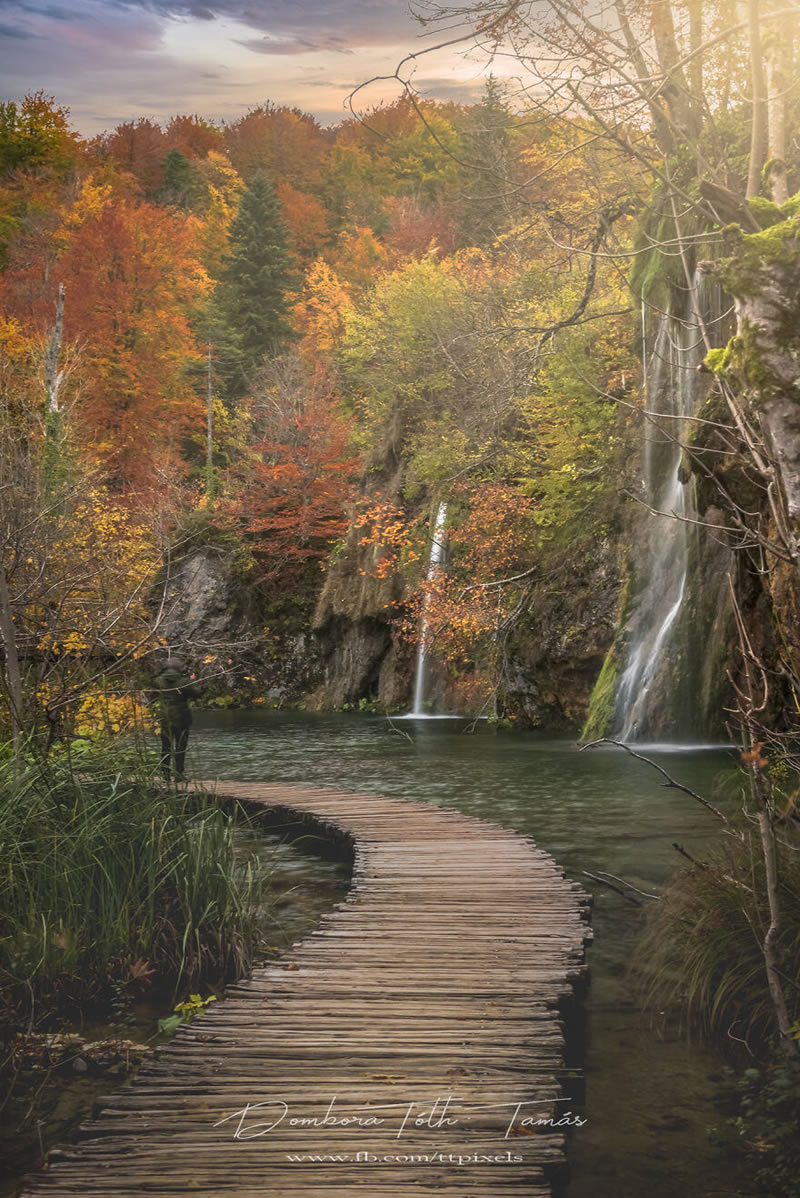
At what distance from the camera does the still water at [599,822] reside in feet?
12.7

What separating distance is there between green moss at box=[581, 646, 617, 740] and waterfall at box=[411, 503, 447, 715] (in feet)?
15.7

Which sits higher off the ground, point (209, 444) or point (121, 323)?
point (121, 323)

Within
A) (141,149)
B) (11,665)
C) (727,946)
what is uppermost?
(141,149)

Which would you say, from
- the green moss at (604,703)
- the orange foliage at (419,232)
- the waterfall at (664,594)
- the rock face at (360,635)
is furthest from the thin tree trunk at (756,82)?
the orange foliage at (419,232)

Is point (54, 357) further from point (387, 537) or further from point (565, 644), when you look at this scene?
point (565, 644)

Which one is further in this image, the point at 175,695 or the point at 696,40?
the point at 175,695

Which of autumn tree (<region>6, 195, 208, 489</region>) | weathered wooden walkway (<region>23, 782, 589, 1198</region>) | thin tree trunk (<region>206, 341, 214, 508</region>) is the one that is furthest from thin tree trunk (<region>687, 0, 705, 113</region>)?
thin tree trunk (<region>206, 341, 214, 508</region>)

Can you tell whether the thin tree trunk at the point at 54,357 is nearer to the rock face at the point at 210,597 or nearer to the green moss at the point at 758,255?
the rock face at the point at 210,597

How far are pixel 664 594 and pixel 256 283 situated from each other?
2645 centimetres

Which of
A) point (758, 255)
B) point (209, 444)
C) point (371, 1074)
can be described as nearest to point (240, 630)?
point (209, 444)

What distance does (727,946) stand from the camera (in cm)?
490

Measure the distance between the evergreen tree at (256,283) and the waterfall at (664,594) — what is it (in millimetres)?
23394

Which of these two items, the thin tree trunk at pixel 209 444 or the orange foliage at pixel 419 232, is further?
the orange foliage at pixel 419 232

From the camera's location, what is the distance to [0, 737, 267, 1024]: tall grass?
557cm
